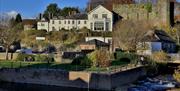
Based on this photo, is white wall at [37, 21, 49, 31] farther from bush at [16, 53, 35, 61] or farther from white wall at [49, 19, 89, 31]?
bush at [16, 53, 35, 61]

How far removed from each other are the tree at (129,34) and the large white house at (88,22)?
9.53 meters

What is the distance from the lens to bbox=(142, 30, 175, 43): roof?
7188cm

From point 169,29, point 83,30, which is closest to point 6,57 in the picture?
point 83,30

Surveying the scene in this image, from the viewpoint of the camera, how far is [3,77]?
1939 inches

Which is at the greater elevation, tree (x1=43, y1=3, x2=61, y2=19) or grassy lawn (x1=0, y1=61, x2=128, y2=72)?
tree (x1=43, y1=3, x2=61, y2=19)

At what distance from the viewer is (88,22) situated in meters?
90.4

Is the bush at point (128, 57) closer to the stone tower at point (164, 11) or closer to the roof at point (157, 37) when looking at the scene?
the roof at point (157, 37)

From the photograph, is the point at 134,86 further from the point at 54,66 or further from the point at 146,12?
the point at 146,12

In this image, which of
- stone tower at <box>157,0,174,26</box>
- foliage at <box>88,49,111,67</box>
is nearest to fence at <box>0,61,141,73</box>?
foliage at <box>88,49,111,67</box>

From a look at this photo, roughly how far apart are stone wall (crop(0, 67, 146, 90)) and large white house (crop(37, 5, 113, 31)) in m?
38.3

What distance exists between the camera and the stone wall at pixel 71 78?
43.0 m

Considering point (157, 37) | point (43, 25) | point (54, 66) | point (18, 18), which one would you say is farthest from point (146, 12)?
point (54, 66)

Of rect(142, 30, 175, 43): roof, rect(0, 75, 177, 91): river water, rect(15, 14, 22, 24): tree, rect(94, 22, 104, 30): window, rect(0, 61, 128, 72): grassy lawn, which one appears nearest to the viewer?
rect(0, 75, 177, 91): river water

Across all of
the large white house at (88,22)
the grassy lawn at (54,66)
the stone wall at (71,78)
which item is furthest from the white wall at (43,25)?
the stone wall at (71,78)
